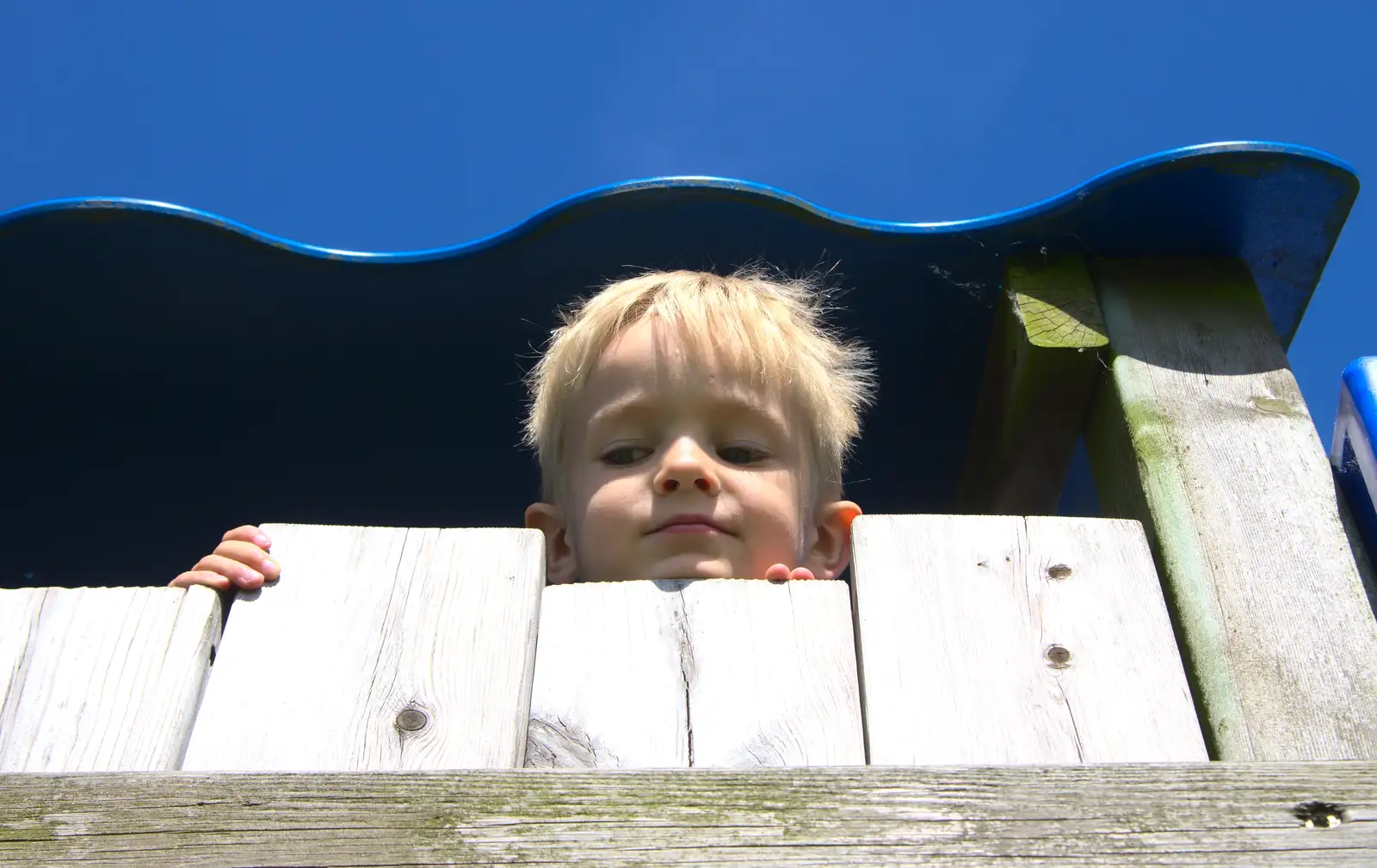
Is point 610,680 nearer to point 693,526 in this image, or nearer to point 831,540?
point 693,526

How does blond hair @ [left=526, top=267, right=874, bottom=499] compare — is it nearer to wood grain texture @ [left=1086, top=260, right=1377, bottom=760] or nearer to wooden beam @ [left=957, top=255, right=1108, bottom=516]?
wooden beam @ [left=957, top=255, right=1108, bottom=516]

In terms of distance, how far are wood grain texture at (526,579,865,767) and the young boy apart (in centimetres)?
53

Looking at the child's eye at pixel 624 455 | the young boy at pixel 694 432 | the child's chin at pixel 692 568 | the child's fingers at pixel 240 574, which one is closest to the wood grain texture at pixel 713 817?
the child's fingers at pixel 240 574

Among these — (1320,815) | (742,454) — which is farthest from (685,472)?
(1320,815)

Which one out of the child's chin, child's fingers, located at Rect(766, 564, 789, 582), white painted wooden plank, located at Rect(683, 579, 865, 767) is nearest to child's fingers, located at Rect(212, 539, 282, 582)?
white painted wooden plank, located at Rect(683, 579, 865, 767)

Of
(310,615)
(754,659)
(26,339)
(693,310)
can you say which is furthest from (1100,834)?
(26,339)

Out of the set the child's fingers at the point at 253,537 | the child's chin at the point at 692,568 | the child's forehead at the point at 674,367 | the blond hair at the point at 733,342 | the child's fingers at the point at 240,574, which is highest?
the blond hair at the point at 733,342

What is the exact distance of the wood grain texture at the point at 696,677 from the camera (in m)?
1.57

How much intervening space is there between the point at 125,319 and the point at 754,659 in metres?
1.96

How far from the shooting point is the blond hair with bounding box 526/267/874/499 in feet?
8.93

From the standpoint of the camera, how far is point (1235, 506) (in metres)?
2.22

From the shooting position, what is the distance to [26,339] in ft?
10.2

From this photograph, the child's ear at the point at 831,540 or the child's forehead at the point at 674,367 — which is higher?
the child's forehead at the point at 674,367

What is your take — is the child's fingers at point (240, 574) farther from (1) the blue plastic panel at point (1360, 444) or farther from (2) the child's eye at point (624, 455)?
(1) the blue plastic panel at point (1360, 444)
